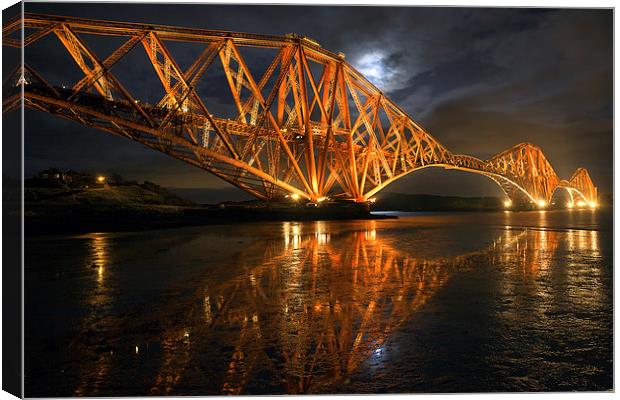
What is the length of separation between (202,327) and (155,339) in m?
0.60

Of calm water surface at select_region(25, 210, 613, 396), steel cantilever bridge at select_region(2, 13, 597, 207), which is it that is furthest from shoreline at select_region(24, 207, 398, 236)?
calm water surface at select_region(25, 210, 613, 396)

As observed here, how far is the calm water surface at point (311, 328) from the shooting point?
4.22 m

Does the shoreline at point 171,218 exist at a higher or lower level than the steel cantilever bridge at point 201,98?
lower

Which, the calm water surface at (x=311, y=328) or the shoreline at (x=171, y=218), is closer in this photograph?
the calm water surface at (x=311, y=328)

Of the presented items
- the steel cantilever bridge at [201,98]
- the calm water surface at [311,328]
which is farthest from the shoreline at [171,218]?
the calm water surface at [311,328]

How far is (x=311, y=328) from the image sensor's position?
18.0 ft

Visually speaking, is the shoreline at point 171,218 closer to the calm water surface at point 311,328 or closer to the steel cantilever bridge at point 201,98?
the steel cantilever bridge at point 201,98

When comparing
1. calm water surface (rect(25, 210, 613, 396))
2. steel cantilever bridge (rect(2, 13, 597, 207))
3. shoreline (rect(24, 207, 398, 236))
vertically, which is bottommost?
calm water surface (rect(25, 210, 613, 396))

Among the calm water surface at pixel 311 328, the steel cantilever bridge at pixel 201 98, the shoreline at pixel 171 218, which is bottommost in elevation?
the calm water surface at pixel 311 328

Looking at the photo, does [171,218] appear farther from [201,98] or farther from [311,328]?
[311,328]

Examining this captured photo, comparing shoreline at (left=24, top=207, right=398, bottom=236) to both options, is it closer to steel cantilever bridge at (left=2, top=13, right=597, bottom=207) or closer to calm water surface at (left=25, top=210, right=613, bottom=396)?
steel cantilever bridge at (left=2, top=13, right=597, bottom=207)

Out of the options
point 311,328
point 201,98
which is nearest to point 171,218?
point 201,98

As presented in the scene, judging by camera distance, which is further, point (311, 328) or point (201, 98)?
point (201, 98)

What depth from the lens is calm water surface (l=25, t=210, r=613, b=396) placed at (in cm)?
422
